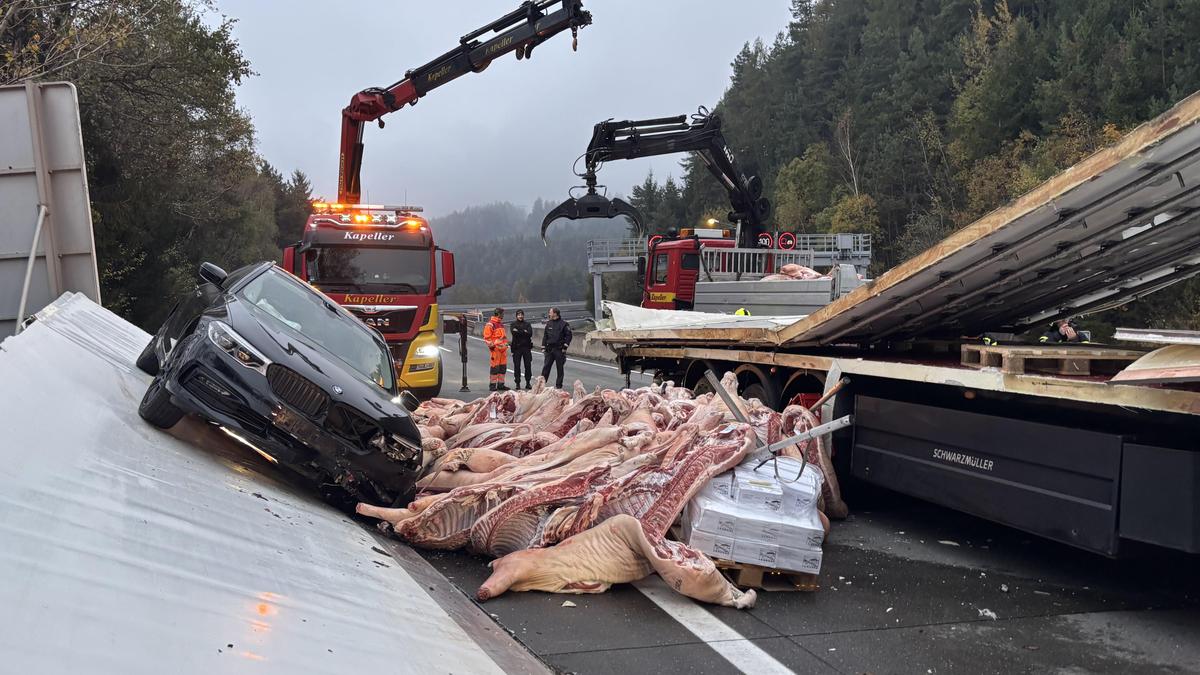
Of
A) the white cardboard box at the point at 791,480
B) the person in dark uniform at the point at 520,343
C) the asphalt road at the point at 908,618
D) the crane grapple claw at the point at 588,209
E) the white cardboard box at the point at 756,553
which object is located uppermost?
the crane grapple claw at the point at 588,209

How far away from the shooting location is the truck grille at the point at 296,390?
5.93 m

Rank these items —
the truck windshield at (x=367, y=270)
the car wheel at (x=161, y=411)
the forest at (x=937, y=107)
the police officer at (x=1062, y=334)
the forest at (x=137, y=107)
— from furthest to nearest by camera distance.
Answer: the forest at (x=937, y=107), the forest at (x=137, y=107), the truck windshield at (x=367, y=270), the police officer at (x=1062, y=334), the car wheel at (x=161, y=411)

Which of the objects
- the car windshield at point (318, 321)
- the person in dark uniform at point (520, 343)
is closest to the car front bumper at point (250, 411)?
the car windshield at point (318, 321)

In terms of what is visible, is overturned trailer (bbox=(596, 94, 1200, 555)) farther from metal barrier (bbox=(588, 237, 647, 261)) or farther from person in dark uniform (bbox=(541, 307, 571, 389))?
metal barrier (bbox=(588, 237, 647, 261))

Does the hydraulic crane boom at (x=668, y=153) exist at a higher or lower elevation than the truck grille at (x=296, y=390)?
higher

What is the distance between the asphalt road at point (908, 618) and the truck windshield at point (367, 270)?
28.8 ft

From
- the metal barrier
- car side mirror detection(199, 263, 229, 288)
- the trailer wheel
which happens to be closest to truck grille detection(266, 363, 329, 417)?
car side mirror detection(199, 263, 229, 288)

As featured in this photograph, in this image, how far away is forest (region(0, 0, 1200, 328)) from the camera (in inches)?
818

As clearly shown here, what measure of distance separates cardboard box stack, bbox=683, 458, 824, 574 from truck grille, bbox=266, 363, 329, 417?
7.88 feet

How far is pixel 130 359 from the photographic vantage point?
894 centimetres

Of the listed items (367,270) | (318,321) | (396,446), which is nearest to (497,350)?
(367,270)

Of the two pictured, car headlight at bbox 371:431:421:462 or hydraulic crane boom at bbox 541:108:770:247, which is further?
hydraulic crane boom at bbox 541:108:770:247

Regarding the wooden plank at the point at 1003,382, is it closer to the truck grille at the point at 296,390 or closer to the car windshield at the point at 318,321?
the car windshield at the point at 318,321

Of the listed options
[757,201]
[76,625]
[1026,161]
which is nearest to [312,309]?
[76,625]
